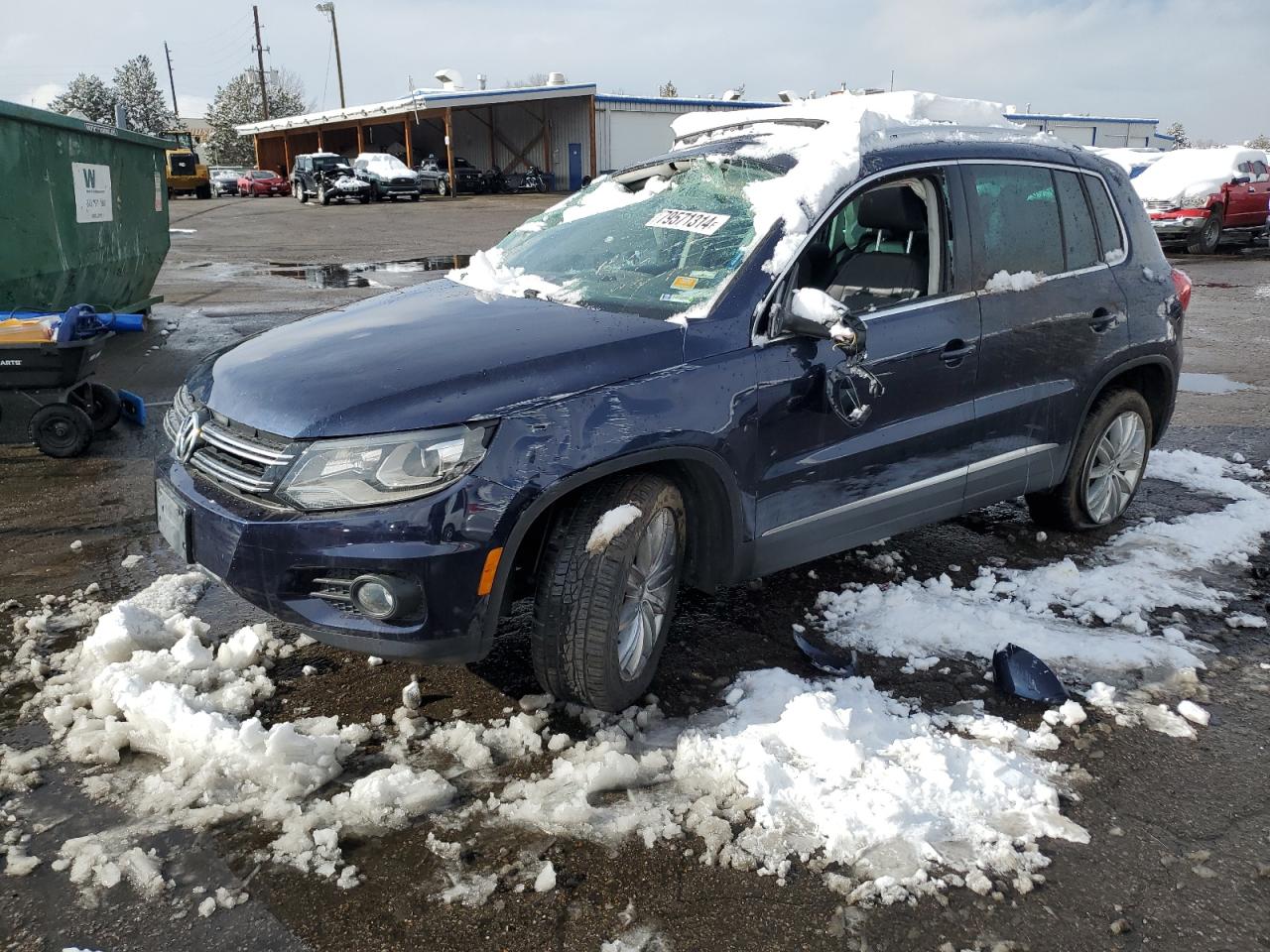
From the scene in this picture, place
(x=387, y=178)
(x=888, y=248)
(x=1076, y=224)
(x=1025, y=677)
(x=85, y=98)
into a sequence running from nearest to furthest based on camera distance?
(x=1025, y=677) < (x=888, y=248) < (x=1076, y=224) < (x=387, y=178) < (x=85, y=98)

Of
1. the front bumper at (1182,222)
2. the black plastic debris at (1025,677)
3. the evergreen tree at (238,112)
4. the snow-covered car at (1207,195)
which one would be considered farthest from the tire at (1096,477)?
the evergreen tree at (238,112)


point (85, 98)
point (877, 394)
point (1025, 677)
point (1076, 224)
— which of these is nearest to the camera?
point (1025, 677)

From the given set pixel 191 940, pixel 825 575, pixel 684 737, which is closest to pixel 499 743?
pixel 684 737

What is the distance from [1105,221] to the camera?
468cm

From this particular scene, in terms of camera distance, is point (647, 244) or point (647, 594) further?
point (647, 244)

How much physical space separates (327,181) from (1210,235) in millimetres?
27417

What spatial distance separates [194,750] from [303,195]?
38028mm

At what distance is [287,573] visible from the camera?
2.87 m

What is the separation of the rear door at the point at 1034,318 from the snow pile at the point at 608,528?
1768 millimetres

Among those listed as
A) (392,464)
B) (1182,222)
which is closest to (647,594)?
(392,464)

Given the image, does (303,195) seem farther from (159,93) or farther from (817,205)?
(159,93)

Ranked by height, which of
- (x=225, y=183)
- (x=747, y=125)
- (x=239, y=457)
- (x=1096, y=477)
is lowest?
(x=1096, y=477)

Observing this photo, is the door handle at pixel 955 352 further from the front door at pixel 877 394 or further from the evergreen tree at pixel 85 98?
the evergreen tree at pixel 85 98

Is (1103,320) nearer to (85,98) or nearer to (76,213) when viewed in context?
(76,213)
